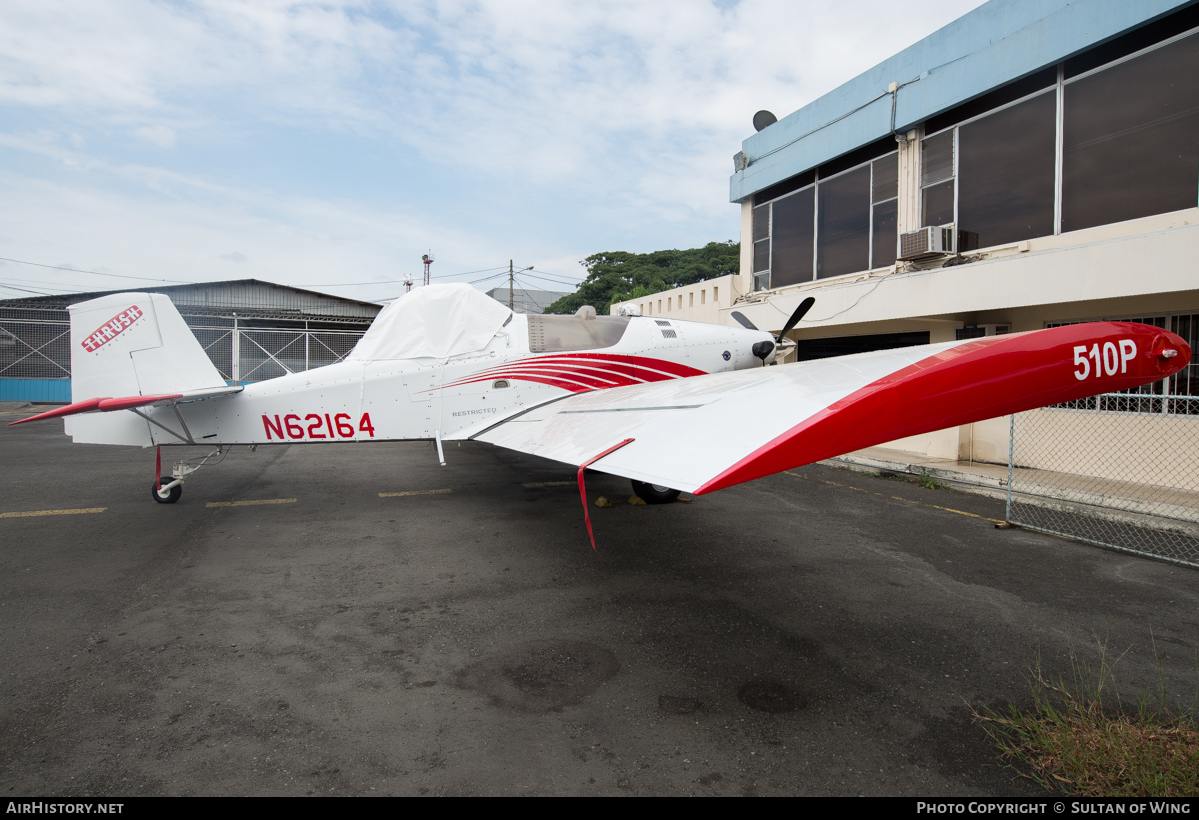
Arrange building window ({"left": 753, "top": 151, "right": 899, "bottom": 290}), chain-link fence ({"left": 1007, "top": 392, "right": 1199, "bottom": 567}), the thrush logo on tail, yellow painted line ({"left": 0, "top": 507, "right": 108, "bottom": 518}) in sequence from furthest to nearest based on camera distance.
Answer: building window ({"left": 753, "top": 151, "right": 899, "bottom": 290}) → yellow painted line ({"left": 0, "top": 507, "right": 108, "bottom": 518}) → the thrush logo on tail → chain-link fence ({"left": 1007, "top": 392, "right": 1199, "bottom": 567})

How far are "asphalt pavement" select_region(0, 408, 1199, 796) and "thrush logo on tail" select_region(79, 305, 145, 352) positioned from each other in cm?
201

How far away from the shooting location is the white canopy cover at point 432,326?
24.1 feet

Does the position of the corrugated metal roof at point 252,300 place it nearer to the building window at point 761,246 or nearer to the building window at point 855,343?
the building window at point 761,246

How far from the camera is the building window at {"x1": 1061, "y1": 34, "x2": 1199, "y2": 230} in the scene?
7652 millimetres

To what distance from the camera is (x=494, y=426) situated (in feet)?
23.4

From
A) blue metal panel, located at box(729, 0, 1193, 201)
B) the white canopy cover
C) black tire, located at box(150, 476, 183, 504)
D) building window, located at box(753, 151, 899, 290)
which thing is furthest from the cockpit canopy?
blue metal panel, located at box(729, 0, 1193, 201)

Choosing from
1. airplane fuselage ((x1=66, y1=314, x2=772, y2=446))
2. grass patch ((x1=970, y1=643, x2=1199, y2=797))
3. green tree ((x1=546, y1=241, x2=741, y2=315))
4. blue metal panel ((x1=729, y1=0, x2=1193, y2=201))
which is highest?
green tree ((x1=546, y1=241, x2=741, y2=315))

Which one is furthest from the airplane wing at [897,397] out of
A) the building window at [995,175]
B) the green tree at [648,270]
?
the green tree at [648,270]

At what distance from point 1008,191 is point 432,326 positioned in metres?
9.70

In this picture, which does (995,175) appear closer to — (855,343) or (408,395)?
(855,343)

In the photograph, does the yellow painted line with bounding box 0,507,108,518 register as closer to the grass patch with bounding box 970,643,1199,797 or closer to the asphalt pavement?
the asphalt pavement
